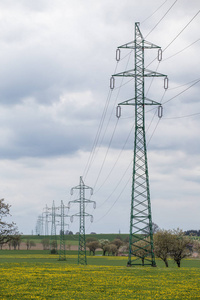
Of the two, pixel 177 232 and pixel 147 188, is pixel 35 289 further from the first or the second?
pixel 177 232

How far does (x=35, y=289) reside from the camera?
3844 cm

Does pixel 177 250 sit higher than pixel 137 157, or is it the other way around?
pixel 137 157

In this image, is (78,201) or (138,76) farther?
(78,201)

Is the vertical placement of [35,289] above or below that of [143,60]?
below

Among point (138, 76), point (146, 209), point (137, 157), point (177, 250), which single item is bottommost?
point (177, 250)

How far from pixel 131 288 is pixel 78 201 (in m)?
61.5

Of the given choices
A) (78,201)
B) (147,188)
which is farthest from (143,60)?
(78,201)

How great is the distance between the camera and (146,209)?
192 ft

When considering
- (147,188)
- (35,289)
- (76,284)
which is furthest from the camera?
(147,188)

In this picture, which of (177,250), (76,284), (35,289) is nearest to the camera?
Result: (35,289)

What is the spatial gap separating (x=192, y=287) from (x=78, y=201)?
6168 centimetres

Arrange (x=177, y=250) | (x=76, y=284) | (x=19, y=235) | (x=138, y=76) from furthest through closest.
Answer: (x=177, y=250) < (x=19, y=235) < (x=138, y=76) < (x=76, y=284)

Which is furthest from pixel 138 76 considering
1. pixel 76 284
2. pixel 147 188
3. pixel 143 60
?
pixel 76 284

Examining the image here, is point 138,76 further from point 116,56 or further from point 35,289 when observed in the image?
point 35,289
